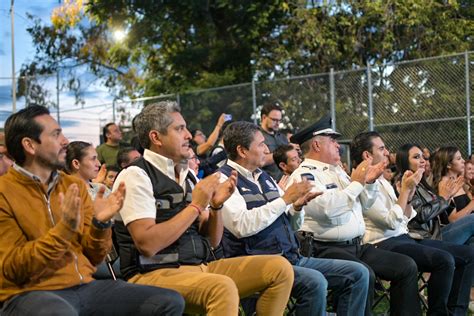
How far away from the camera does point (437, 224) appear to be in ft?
24.9

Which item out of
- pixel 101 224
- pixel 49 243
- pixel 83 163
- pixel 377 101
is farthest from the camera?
pixel 377 101

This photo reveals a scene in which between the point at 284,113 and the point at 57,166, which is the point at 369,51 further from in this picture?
the point at 57,166

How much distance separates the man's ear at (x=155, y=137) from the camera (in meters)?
4.70

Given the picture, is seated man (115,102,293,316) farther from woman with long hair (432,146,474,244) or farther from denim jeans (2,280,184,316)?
woman with long hair (432,146,474,244)

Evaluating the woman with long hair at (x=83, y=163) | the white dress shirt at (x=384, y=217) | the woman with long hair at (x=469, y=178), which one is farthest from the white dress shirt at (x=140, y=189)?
the woman with long hair at (x=469, y=178)

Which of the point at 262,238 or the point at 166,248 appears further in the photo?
the point at 262,238

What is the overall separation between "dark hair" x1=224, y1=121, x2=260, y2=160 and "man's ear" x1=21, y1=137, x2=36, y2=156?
187 centimetres

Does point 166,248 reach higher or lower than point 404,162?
lower

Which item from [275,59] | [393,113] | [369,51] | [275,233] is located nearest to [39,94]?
[275,59]

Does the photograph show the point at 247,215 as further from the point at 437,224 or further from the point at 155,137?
the point at 437,224

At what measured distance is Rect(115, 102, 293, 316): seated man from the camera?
4281 mm

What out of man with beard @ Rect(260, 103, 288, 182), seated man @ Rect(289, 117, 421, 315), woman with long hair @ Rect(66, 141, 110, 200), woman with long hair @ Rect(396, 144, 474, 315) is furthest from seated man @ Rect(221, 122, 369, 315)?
man with beard @ Rect(260, 103, 288, 182)

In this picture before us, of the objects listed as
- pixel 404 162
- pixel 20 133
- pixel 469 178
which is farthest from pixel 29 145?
pixel 469 178

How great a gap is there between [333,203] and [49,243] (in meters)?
2.67
